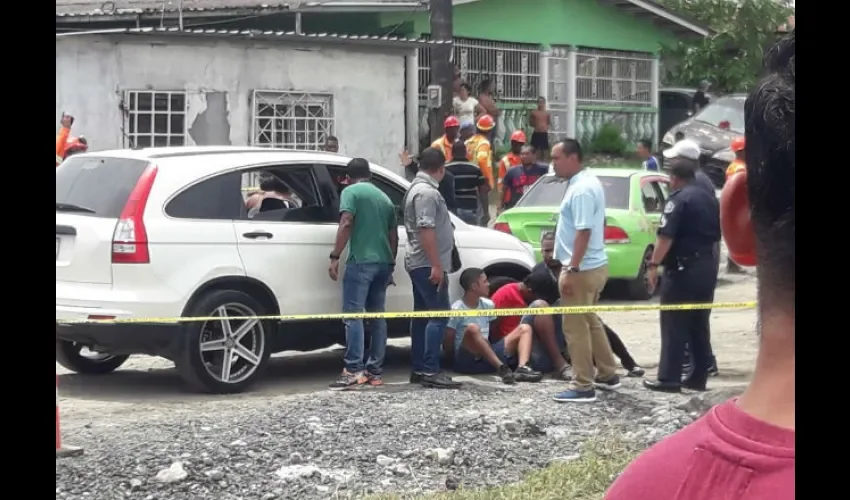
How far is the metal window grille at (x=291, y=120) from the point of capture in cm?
1748

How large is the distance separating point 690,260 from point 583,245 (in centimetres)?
82

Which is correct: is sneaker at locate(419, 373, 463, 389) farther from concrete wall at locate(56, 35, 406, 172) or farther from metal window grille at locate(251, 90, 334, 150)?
metal window grille at locate(251, 90, 334, 150)

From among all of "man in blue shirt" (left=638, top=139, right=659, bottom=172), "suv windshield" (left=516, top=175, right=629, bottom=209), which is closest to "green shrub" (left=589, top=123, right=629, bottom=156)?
"man in blue shirt" (left=638, top=139, right=659, bottom=172)

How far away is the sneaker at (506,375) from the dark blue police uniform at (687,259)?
3.56 ft

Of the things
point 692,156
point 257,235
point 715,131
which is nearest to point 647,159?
point 715,131

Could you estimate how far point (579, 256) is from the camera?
27.0ft

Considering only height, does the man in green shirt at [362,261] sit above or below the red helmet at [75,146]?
below

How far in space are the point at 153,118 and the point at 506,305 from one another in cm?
848

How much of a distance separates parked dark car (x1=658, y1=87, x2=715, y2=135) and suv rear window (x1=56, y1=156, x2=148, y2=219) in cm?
2174

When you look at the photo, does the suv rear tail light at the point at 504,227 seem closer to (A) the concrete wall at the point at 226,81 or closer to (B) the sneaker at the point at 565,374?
(B) the sneaker at the point at 565,374

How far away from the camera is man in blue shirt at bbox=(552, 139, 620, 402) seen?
8258 mm

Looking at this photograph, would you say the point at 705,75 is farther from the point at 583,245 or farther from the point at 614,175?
the point at 583,245

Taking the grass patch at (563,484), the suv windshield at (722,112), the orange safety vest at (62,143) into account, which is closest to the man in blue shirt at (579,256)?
the grass patch at (563,484)

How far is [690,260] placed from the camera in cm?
847
